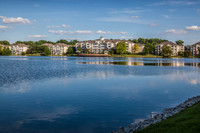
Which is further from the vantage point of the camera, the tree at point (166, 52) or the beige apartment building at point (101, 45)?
the beige apartment building at point (101, 45)

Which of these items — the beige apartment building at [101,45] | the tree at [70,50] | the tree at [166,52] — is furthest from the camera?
the tree at [70,50]

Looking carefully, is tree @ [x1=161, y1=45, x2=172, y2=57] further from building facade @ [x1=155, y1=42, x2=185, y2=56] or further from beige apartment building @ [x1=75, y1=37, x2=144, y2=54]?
beige apartment building @ [x1=75, y1=37, x2=144, y2=54]

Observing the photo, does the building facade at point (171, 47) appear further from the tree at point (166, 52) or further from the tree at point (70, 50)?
the tree at point (70, 50)

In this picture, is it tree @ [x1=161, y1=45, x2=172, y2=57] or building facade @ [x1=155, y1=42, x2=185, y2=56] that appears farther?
building facade @ [x1=155, y1=42, x2=185, y2=56]

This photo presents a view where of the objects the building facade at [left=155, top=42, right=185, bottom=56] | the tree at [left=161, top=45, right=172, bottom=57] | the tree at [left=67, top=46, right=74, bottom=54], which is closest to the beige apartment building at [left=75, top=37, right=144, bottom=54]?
the tree at [left=67, top=46, right=74, bottom=54]

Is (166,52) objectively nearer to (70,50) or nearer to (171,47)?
(171,47)

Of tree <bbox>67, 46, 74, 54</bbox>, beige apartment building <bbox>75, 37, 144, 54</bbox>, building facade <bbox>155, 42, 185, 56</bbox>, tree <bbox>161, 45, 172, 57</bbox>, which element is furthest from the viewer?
tree <bbox>67, 46, 74, 54</bbox>

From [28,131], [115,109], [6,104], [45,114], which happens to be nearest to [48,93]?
[6,104]

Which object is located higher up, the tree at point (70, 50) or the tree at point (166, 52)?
the tree at point (70, 50)

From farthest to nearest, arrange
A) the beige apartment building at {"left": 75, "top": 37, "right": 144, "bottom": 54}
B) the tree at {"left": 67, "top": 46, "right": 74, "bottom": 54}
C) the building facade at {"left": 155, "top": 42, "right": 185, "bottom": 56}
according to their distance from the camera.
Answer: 1. the tree at {"left": 67, "top": 46, "right": 74, "bottom": 54}
2. the beige apartment building at {"left": 75, "top": 37, "right": 144, "bottom": 54}
3. the building facade at {"left": 155, "top": 42, "right": 185, "bottom": 56}

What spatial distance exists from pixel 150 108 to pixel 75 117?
19.1ft

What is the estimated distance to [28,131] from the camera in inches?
422

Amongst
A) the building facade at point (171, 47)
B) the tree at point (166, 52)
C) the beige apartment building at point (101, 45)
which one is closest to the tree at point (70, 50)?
the beige apartment building at point (101, 45)

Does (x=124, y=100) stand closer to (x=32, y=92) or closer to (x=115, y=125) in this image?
(x=115, y=125)
